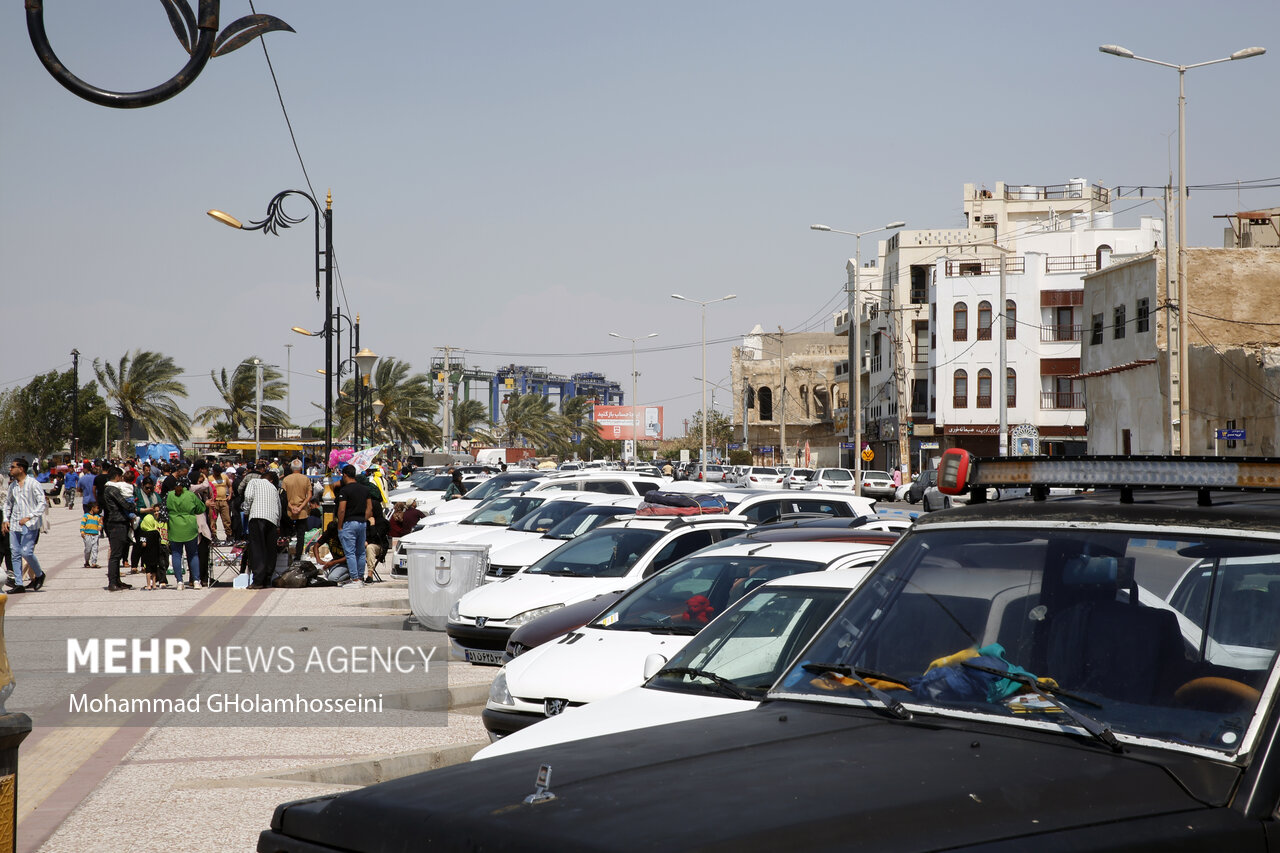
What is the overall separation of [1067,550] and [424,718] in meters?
6.82

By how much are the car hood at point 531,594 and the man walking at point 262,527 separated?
7.57 m

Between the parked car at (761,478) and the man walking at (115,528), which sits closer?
the man walking at (115,528)

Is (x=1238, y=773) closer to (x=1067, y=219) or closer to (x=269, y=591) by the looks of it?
(x=269, y=591)

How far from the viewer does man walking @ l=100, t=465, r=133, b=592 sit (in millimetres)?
18156

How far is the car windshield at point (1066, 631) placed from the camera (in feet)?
10.2

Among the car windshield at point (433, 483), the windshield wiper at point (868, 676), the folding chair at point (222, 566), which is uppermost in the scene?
the windshield wiper at point (868, 676)

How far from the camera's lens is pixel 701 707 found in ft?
17.3

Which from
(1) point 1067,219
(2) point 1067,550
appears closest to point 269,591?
(2) point 1067,550

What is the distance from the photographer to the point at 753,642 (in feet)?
21.1

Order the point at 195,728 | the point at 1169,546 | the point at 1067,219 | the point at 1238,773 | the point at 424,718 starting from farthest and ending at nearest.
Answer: the point at 1067,219, the point at 424,718, the point at 195,728, the point at 1169,546, the point at 1238,773

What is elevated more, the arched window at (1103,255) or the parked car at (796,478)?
the arched window at (1103,255)

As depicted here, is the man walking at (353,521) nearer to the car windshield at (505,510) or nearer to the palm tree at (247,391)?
the car windshield at (505,510)

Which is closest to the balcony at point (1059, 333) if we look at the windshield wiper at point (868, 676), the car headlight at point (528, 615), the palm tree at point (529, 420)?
the palm tree at point (529, 420)

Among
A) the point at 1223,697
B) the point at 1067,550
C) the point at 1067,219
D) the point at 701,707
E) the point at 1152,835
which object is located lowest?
the point at 701,707
